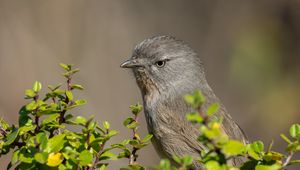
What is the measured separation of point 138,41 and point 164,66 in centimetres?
393

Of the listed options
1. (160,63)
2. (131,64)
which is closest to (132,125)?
(131,64)

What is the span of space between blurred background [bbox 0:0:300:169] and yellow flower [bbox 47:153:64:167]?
5461 mm

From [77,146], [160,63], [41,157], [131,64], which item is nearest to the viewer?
[41,157]

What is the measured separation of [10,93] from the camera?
28.6ft

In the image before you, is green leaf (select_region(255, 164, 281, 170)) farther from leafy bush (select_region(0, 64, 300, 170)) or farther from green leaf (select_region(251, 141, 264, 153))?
green leaf (select_region(251, 141, 264, 153))

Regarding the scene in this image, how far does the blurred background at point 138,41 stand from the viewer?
345 inches

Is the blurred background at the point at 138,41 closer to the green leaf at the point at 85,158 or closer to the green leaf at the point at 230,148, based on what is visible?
the green leaf at the point at 85,158

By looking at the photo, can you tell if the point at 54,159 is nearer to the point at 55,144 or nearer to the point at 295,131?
the point at 55,144

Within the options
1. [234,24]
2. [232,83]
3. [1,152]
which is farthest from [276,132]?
[1,152]

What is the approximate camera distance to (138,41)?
997 cm

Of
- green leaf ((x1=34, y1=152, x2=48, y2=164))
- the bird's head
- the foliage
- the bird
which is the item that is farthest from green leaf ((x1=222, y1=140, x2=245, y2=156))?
the bird's head

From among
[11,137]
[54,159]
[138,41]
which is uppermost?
[138,41]

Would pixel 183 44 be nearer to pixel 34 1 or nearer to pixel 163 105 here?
pixel 163 105

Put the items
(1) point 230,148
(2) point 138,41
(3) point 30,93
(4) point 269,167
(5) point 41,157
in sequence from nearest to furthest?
(1) point 230,148 < (4) point 269,167 < (5) point 41,157 < (3) point 30,93 < (2) point 138,41
